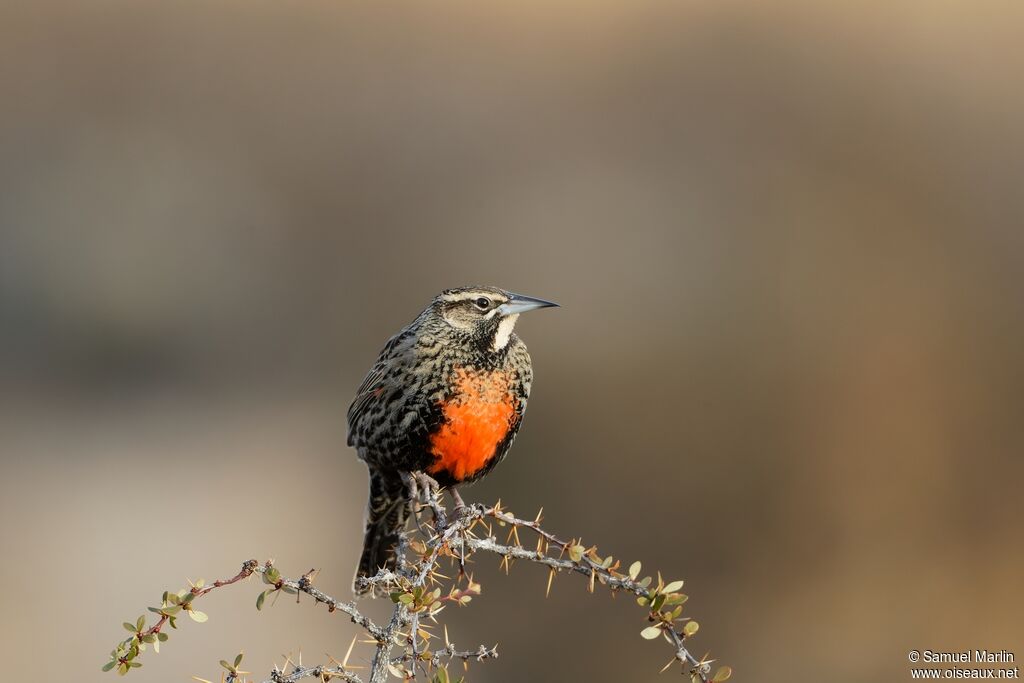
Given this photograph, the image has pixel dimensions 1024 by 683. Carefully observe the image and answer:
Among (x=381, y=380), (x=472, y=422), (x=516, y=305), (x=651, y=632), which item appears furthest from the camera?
(x=381, y=380)

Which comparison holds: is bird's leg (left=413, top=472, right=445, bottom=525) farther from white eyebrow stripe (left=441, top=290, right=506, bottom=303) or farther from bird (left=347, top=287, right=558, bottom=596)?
white eyebrow stripe (left=441, top=290, right=506, bottom=303)

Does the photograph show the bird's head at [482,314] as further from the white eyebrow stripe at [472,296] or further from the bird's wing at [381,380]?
the bird's wing at [381,380]

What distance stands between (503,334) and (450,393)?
394mm

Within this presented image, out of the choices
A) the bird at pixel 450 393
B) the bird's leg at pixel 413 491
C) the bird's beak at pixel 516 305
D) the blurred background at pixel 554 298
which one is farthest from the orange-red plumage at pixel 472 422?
the blurred background at pixel 554 298

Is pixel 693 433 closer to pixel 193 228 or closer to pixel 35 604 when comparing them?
pixel 35 604

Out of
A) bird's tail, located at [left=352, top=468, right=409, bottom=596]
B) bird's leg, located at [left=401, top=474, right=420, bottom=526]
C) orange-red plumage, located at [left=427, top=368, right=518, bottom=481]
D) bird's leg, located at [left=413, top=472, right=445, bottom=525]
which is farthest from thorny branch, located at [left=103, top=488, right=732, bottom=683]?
bird's tail, located at [left=352, top=468, right=409, bottom=596]

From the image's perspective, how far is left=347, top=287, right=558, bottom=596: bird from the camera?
4.84m

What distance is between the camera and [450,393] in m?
4.86

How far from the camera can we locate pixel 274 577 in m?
2.87

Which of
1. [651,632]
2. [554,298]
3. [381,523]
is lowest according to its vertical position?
[381,523]

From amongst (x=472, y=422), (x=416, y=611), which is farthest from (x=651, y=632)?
(x=472, y=422)

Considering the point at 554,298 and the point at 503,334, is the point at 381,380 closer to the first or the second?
the point at 503,334

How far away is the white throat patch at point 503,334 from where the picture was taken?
5.04 m

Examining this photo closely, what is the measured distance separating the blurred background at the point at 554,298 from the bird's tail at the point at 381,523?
12.8 ft
